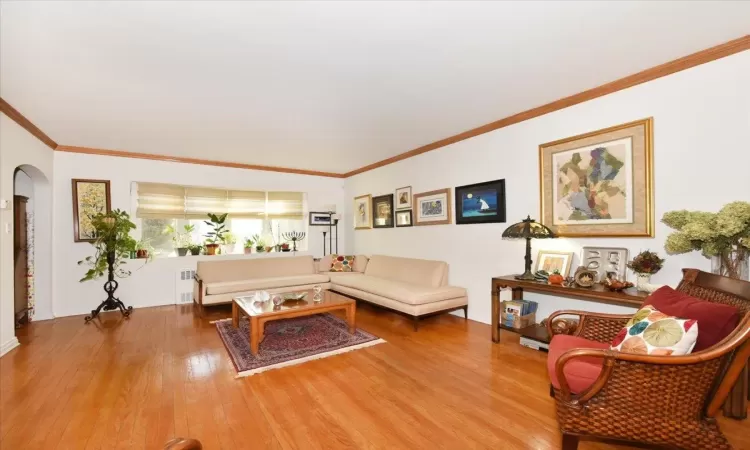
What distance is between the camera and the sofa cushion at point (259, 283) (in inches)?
180

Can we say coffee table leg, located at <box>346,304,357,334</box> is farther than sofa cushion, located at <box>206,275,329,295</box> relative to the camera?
No

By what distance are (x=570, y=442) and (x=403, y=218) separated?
4.02m

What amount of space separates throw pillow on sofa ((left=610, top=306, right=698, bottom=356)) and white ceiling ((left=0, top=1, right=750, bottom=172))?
1.77m

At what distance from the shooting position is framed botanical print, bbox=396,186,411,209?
5.33 m

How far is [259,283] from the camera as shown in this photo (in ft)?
16.0

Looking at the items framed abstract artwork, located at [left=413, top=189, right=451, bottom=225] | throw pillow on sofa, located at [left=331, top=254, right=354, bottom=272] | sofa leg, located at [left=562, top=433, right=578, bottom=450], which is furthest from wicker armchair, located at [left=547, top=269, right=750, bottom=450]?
throw pillow on sofa, located at [left=331, top=254, right=354, bottom=272]

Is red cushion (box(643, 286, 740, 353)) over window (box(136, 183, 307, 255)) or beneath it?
beneath

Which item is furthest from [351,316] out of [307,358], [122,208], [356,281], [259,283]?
[122,208]

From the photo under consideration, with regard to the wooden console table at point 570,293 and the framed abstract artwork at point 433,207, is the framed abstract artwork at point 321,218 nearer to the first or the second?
the framed abstract artwork at point 433,207

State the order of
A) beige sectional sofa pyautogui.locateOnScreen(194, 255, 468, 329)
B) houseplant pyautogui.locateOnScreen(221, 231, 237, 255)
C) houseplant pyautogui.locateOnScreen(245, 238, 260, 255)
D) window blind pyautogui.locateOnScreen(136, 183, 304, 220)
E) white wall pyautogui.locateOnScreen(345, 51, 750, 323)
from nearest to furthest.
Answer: white wall pyautogui.locateOnScreen(345, 51, 750, 323)
beige sectional sofa pyautogui.locateOnScreen(194, 255, 468, 329)
window blind pyautogui.locateOnScreen(136, 183, 304, 220)
houseplant pyautogui.locateOnScreen(221, 231, 237, 255)
houseplant pyautogui.locateOnScreen(245, 238, 260, 255)

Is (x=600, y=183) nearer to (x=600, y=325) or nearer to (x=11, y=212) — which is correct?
(x=600, y=325)

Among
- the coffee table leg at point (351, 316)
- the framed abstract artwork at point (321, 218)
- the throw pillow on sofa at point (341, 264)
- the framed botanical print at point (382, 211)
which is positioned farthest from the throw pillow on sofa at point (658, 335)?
the framed abstract artwork at point (321, 218)

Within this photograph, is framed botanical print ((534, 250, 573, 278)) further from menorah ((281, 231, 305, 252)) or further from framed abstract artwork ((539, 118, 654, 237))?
menorah ((281, 231, 305, 252))

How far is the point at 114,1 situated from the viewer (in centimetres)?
180
